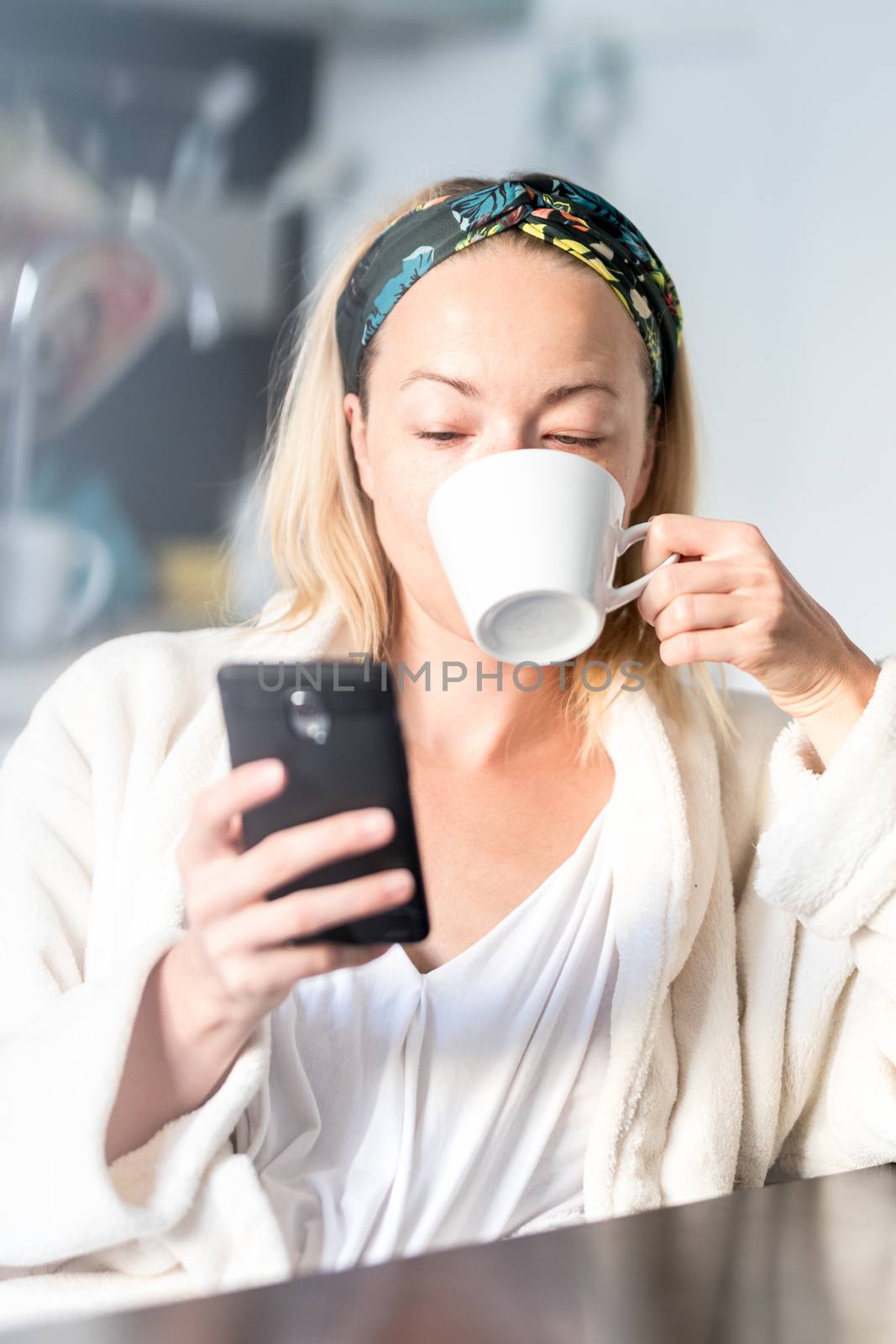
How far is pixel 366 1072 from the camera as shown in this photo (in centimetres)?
82

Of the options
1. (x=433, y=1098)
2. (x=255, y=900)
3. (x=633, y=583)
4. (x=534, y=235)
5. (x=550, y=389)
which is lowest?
(x=433, y=1098)

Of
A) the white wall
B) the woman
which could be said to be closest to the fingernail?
the woman

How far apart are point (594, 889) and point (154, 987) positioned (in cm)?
35

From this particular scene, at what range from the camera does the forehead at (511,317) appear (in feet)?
2.70

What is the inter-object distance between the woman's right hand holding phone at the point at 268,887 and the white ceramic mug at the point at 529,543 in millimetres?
139

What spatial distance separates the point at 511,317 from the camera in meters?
0.83

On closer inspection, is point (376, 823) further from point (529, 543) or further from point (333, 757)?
point (529, 543)

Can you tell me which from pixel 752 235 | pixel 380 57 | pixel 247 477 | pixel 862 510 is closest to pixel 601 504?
pixel 862 510

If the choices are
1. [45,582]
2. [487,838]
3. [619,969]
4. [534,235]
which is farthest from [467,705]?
[45,582]

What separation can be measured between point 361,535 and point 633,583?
1.23 ft

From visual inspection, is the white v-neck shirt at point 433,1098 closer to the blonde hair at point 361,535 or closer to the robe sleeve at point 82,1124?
the robe sleeve at point 82,1124

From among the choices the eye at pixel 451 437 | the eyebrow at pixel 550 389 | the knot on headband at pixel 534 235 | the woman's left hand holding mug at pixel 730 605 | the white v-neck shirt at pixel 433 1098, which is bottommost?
the white v-neck shirt at pixel 433 1098

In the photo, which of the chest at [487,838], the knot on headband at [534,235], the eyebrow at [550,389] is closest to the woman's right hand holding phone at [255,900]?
the chest at [487,838]

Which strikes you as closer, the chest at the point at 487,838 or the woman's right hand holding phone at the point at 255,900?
the woman's right hand holding phone at the point at 255,900
